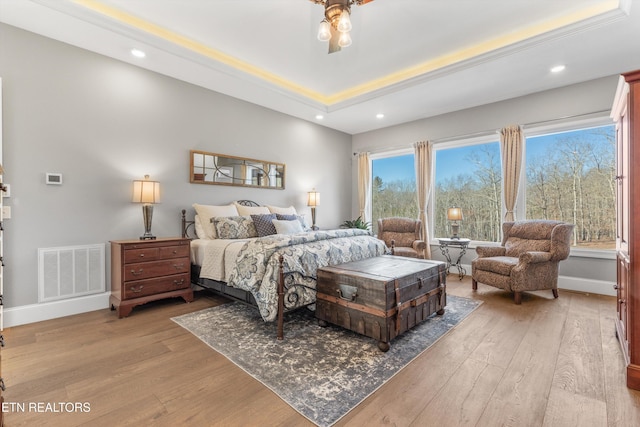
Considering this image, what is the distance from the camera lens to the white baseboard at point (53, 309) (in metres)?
2.90

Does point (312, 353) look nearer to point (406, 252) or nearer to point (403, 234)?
point (406, 252)

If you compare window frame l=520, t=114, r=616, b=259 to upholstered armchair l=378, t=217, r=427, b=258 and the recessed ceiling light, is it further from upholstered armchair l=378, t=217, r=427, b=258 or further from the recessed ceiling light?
the recessed ceiling light

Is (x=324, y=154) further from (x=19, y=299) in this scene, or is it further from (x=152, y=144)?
(x=19, y=299)

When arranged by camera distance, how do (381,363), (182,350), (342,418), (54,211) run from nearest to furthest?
(342,418) < (381,363) < (182,350) < (54,211)

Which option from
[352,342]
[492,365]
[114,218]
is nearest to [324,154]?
[114,218]

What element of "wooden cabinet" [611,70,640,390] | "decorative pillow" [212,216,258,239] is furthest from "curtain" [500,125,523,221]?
"decorative pillow" [212,216,258,239]

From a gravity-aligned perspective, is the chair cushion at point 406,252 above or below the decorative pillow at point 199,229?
below

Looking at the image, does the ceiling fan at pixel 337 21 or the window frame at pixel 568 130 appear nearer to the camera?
the ceiling fan at pixel 337 21

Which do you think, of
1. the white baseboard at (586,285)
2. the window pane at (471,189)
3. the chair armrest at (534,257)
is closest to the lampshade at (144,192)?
the chair armrest at (534,257)

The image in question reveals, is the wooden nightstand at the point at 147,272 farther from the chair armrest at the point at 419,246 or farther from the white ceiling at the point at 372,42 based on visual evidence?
the chair armrest at the point at 419,246

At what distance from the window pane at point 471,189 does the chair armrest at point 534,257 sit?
146 cm

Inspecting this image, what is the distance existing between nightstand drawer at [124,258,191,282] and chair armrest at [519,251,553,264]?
4034 millimetres

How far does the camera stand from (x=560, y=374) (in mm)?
2039

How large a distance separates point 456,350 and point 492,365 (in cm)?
28
